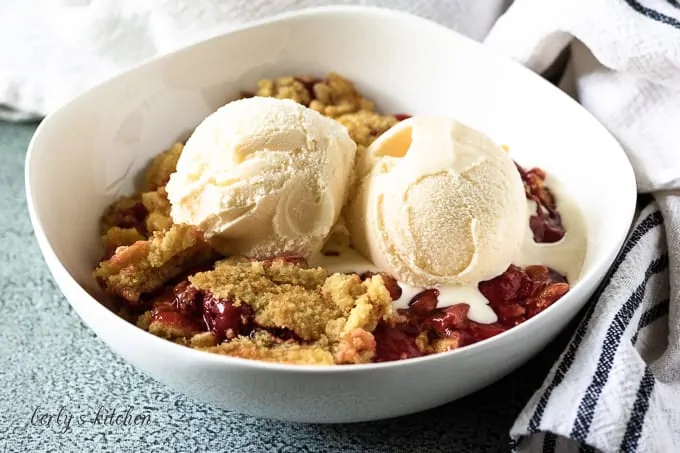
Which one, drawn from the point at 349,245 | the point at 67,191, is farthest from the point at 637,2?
the point at 67,191

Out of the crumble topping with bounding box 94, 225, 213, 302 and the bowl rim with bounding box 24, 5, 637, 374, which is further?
the crumble topping with bounding box 94, 225, 213, 302

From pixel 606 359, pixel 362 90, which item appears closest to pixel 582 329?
pixel 606 359

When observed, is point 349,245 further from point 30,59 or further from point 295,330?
point 30,59

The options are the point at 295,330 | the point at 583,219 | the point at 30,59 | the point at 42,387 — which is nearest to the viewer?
the point at 295,330

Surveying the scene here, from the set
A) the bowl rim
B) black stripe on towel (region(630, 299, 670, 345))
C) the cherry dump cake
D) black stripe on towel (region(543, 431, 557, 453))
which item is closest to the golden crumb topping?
the cherry dump cake

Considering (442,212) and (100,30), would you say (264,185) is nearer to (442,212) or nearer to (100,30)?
(442,212)

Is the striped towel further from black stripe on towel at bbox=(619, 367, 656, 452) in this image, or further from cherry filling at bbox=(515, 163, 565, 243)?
cherry filling at bbox=(515, 163, 565, 243)

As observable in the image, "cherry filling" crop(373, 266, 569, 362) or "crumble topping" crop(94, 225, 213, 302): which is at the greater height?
"cherry filling" crop(373, 266, 569, 362)
